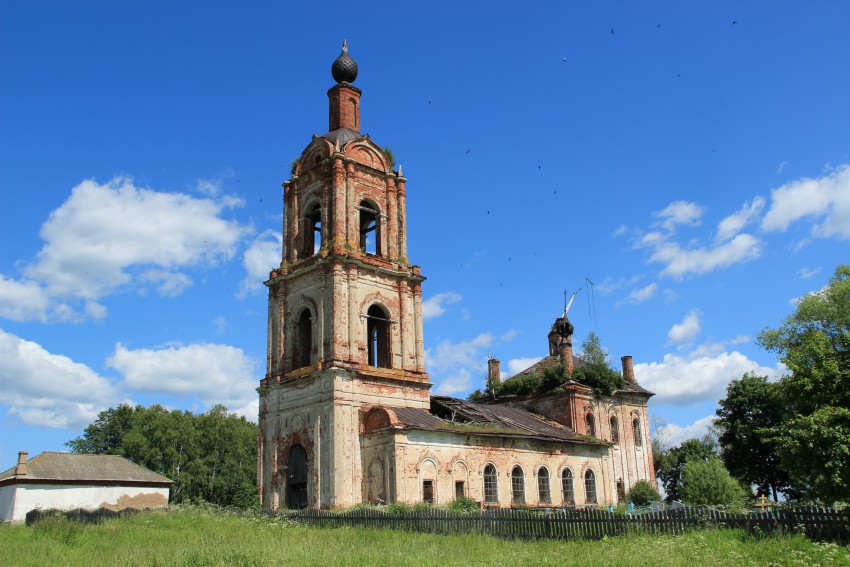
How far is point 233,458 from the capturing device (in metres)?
54.8

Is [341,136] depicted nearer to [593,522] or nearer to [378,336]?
[378,336]

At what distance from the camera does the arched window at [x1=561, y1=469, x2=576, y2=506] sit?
110 feet

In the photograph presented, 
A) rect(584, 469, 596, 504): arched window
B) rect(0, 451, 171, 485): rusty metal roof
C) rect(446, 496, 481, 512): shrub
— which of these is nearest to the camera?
rect(446, 496, 481, 512): shrub

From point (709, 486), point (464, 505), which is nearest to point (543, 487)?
point (464, 505)

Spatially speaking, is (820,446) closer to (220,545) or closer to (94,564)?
(220,545)

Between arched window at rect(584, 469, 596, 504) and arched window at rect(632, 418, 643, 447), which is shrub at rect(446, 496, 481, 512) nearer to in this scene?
arched window at rect(584, 469, 596, 504)

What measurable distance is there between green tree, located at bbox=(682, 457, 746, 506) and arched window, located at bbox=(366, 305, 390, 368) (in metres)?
17.0

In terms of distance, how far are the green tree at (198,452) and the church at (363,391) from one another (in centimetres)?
2457

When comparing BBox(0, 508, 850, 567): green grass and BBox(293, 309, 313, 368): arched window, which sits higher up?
BBox(293, 309, 313, 368): arched window

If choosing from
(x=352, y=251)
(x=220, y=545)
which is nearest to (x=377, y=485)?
(x=352, y=251)

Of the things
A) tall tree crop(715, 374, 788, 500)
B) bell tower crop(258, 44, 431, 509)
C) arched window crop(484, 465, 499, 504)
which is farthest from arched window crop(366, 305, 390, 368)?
tall tree crop(715, 374, 788, 500)

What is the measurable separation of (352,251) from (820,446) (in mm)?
19384

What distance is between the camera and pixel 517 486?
31219mm

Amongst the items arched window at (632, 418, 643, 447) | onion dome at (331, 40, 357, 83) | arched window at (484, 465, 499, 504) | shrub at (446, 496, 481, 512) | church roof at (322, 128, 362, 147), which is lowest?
shrub at (446, 496, 481, 512)
